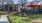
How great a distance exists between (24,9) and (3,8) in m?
0.36

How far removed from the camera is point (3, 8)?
1.56 meters

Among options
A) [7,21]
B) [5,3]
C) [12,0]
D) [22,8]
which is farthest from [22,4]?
[7,21]

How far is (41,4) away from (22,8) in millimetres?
335

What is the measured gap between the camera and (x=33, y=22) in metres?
1.11

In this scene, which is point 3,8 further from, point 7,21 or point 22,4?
point 7,21

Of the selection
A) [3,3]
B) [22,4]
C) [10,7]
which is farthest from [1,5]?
[22,4]

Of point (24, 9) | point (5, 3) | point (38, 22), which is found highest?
point (5, 3)

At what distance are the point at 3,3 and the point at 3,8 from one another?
9 cm

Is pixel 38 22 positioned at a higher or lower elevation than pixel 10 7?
lower

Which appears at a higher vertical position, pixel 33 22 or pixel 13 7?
pixel 13 7

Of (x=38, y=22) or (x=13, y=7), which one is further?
(x=13, y=7)

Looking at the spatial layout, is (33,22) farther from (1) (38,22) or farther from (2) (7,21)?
(2) (7,21)

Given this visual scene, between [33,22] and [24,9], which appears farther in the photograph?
[24,9]

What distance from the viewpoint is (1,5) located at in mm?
1557
